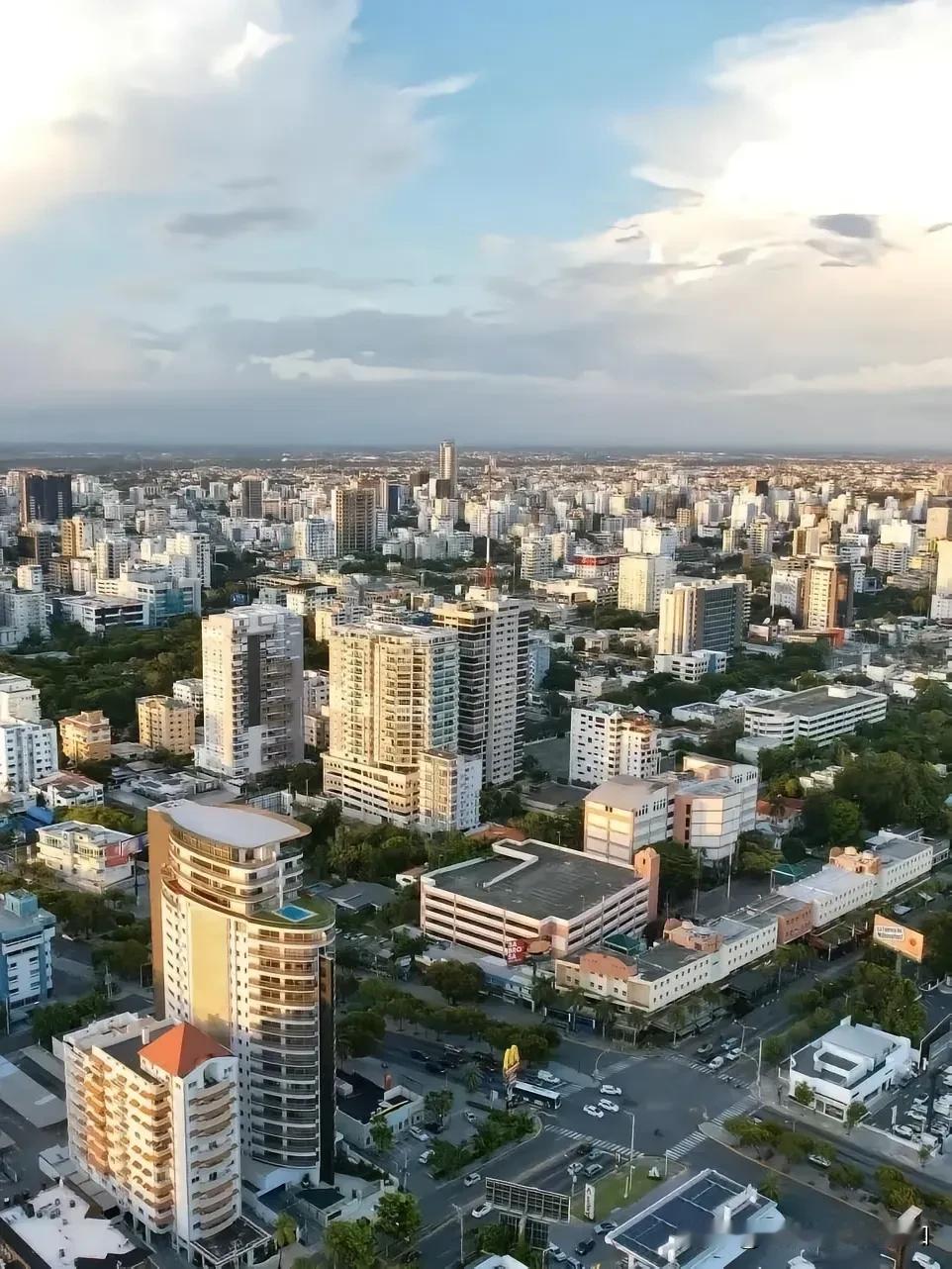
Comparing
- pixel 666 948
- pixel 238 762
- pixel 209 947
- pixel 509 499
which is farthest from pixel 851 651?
pixel 509 499

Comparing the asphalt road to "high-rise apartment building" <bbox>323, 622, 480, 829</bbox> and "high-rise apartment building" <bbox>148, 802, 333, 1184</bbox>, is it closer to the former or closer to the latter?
"high-rise apartment building" <bbox>148, 802, 333, 1184</bbox>

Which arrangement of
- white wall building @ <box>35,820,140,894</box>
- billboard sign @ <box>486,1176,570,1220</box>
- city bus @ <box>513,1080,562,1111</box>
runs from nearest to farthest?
billboard sign @ <box>486,1176,570,1220</box> → city bus @ <box>513,1080,562,1111</box> → white wall building @ <box>35,820,140,894</box>

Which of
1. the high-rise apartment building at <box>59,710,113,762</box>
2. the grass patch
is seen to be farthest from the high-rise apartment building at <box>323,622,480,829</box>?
the grass patch

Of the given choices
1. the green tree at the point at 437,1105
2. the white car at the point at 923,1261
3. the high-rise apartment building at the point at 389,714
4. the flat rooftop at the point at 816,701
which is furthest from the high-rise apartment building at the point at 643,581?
the white car at the point at 923,1261

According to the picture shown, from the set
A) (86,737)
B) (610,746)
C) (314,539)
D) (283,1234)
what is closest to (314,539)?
(314,539)

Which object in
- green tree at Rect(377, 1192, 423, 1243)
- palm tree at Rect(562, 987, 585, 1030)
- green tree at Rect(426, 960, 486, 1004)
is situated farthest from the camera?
green tree at Rect(426, 960, 486, 1004)

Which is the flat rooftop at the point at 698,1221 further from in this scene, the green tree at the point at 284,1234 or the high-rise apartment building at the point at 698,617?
the high-rise apartment building at the point at 698,617
